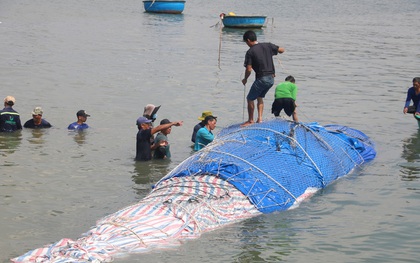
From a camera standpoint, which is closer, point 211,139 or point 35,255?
point 35,255

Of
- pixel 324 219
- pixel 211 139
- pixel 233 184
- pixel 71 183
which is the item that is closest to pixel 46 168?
pixel 71 183

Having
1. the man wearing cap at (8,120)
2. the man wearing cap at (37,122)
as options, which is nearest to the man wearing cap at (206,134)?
the man wearing cap at (37,122)

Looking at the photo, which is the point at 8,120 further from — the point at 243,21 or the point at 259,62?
the point at 243,21

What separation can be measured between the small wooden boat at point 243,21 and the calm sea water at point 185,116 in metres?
0.73

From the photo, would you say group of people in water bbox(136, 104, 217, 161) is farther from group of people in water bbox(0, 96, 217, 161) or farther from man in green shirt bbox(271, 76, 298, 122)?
man in green shirt bbox(271, 76, 298, 122)

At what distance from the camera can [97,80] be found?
2595 cm

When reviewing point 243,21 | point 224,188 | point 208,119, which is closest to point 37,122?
point 208,119

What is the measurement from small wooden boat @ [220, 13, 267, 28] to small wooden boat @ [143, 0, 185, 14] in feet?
26.4

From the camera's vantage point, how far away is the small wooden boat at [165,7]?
55094 mm

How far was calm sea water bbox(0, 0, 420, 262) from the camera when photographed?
37.9ft

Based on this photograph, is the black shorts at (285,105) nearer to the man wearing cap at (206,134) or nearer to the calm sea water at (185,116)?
the calm sea water at (185,116)

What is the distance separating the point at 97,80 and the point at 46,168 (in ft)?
36.7

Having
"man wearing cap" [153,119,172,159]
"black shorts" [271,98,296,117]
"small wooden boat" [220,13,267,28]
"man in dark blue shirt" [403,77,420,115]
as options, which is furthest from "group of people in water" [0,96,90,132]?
"small wooden boat" [220,13,267,28]

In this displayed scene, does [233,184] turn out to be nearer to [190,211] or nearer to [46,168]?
[190,211]
